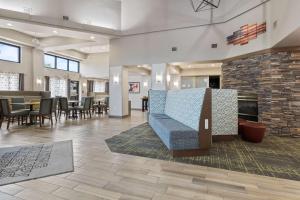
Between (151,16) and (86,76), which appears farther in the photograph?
(86,76)

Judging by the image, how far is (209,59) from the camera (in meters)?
7.04

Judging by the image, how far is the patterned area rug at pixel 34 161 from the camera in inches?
100

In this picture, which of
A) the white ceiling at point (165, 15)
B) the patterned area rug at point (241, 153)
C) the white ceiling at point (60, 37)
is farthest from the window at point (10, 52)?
the patterned area rug at point (241, 153)

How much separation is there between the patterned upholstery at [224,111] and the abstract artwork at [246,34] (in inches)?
89.9

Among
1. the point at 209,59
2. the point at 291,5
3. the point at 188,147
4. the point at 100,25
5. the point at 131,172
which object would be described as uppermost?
the point at 100,25

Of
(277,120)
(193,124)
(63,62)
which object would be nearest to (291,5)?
(277,120)

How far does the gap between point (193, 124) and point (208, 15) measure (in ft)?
17.4

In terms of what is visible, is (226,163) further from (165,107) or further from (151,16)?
(151,16)

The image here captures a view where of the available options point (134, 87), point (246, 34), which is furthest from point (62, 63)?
point (246, 34)

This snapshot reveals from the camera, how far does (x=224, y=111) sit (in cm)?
441

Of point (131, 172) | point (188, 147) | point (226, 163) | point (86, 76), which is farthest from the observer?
point (86, 76)

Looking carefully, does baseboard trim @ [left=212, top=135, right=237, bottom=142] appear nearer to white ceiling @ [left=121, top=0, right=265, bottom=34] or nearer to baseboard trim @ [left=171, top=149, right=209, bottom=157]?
baseboard trim @ [left=171, top=149, right=209, bottom=157]

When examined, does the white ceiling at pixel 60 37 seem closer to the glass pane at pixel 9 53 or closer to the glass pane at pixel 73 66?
the glass pane at pixel 9 53

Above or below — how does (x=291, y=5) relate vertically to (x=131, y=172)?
above
